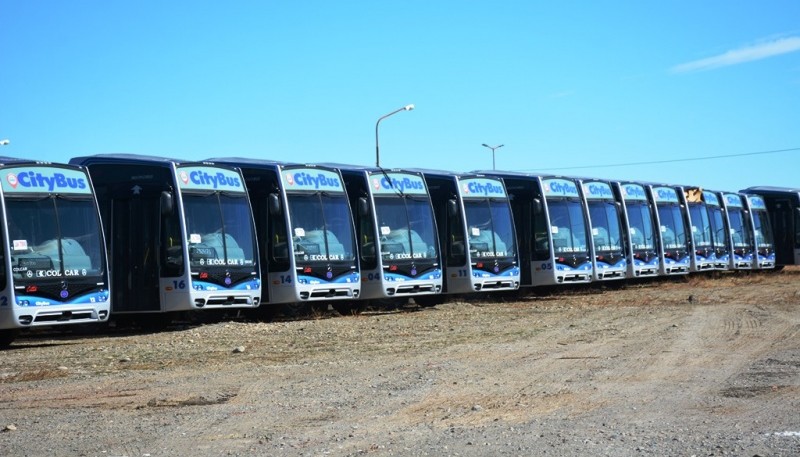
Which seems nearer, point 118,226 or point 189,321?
point 118,226

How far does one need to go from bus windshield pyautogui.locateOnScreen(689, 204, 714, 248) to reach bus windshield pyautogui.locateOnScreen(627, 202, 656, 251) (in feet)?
13.8

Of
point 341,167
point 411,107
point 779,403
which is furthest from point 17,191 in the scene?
point 411,107

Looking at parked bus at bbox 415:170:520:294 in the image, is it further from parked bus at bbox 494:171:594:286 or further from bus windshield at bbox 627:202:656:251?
bus windshield at bbox 627:202:656:251

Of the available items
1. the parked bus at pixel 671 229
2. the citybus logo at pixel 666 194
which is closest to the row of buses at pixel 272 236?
the parked bus at pixel 671 229

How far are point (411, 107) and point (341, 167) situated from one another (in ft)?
63.7

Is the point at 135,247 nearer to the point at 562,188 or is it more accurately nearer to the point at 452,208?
the point at 452,208

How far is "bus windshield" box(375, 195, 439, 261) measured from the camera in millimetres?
24562

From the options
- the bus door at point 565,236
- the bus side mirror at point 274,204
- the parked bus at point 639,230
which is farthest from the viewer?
the parked bus at point 639,230

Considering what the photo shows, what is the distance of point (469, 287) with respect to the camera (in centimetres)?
2653

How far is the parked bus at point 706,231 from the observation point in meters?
39.3

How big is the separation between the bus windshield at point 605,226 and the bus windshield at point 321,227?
10548 mm

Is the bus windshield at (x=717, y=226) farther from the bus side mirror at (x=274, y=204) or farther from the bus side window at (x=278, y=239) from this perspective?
the bus side mirror at (x=274, y=204)

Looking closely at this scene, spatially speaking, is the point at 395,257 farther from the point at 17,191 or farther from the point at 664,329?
the point at 17,191

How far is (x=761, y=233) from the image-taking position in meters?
45.5
